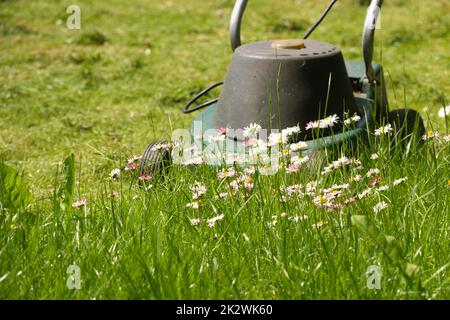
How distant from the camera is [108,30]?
21.6 feet

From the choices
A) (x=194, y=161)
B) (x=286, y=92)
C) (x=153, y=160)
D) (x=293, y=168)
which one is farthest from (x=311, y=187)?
(x=153, y=160)

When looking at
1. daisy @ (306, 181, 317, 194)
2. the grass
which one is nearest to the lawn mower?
the grass

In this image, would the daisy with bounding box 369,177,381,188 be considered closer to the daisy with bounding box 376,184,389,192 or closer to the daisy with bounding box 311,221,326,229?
the daisy with bounding box 376,184,389,192

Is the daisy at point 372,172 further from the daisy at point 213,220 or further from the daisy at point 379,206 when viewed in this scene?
the daisy at point 213,220

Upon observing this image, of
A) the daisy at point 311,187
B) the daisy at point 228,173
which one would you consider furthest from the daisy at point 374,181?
the daisy at point 228,173

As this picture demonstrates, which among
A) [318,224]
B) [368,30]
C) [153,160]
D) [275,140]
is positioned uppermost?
[368,30]

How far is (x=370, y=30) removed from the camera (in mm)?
2910

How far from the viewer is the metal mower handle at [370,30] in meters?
Result: 2.88

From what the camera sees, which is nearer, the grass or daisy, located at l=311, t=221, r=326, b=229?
the grass

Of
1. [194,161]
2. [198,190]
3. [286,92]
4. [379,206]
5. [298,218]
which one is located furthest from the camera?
[286,92]

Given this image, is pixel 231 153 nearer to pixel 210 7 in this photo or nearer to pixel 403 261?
pixel 403 261

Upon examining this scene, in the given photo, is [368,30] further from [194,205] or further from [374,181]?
[194,205]

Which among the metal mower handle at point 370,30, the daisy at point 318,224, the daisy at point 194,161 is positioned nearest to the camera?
the daisy at point 318,224

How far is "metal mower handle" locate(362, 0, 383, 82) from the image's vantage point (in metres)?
2.88
